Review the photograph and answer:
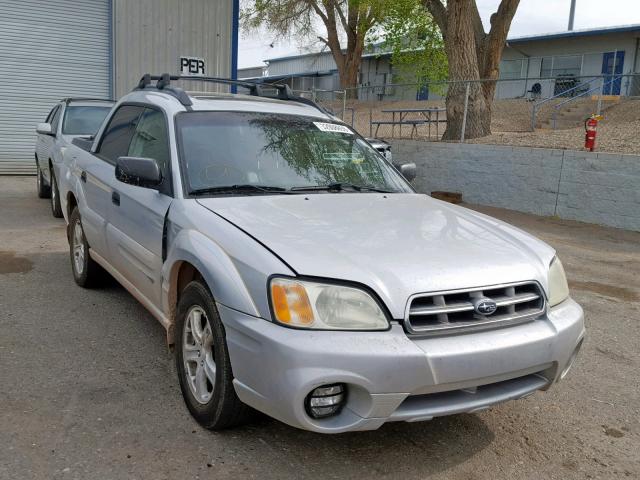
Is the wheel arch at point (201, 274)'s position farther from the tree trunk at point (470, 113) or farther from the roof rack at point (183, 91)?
the tree trunk at point (470, 113)

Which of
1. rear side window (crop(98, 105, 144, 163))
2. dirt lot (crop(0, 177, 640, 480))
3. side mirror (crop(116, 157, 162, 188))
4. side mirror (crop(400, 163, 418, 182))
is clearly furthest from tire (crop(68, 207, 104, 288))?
side mirror (crop(400, 163, 418, 182))

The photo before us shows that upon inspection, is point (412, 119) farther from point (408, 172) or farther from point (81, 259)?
point (81, 259)

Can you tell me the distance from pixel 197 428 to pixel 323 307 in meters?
1.06

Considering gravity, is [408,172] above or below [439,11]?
below

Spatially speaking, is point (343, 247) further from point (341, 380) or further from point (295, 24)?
point (295, 24)

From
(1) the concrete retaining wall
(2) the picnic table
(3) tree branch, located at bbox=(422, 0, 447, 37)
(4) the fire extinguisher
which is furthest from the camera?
(2) the picnic table

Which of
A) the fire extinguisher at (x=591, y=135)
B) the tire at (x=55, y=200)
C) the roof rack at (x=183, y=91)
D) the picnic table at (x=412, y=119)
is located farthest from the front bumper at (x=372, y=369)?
the picnic table at (x=412, y=119)

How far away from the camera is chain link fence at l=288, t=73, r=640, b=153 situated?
1272 cm

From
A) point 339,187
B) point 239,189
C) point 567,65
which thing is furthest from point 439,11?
point 567,65

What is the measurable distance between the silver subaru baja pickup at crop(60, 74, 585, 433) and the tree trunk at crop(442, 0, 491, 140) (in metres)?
10.6

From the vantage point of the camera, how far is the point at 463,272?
8.98 feet

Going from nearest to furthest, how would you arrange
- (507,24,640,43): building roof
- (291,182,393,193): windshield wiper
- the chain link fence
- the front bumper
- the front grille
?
the front bumper < the front grille < (291,182,393,193): windshield wiper < the chain link fence < (507,24,640,43): building roof

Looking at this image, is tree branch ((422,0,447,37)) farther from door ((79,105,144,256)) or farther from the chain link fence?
door ((79,105,144,256))

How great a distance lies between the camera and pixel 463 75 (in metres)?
14.6
